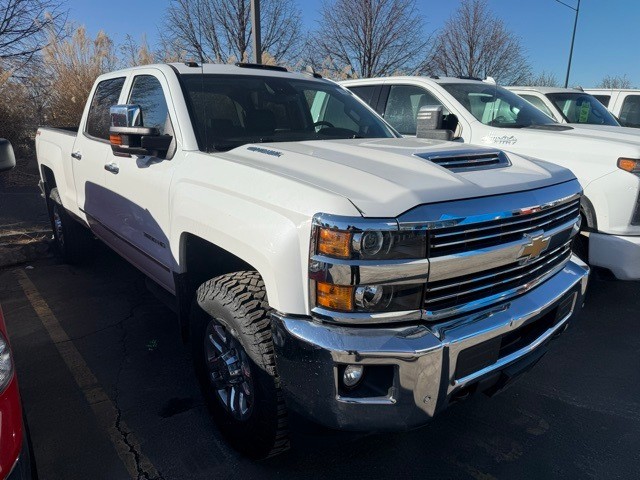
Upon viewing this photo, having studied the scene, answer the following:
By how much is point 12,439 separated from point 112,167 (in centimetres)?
238

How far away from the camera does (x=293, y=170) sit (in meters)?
2.23

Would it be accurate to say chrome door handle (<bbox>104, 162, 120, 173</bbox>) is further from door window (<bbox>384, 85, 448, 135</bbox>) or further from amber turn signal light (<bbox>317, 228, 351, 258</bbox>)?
door window (<bbox>384, 85, 448, 135</bbox>)

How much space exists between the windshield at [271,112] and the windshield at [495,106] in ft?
6.56

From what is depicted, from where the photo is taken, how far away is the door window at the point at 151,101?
3089 millimetres

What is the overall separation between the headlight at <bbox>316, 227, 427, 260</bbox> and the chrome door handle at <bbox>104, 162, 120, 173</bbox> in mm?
2255

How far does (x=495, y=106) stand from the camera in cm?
548

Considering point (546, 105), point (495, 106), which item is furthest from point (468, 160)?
point (546, 105)

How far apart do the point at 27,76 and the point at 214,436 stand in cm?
1037

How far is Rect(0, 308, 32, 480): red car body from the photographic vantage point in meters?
1.49

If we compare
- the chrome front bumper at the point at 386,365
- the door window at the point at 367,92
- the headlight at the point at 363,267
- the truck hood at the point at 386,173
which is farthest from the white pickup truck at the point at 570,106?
the headlight at the point at 363,267

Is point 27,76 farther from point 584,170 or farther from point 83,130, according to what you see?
point 584,170

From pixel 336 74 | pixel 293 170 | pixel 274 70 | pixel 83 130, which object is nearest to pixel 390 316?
pixel 293 170

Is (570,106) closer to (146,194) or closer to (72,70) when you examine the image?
(146,194)

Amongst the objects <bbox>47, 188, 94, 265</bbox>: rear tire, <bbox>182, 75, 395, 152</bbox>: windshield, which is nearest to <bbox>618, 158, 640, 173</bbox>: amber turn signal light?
<bbox>182, 75, 395, 152</bbox>: windshield
